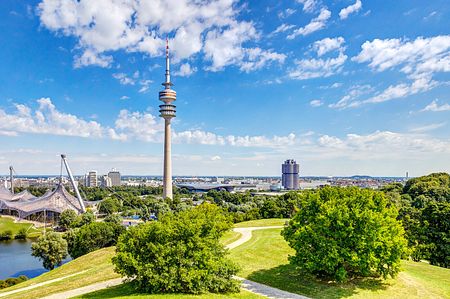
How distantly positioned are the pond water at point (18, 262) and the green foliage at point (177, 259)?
94.6 feet

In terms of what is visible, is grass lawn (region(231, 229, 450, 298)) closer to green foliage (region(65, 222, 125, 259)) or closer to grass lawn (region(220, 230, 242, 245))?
grass lawn (region(220, 230, 242, 245))

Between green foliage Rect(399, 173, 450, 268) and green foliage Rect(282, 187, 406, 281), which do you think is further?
green foliage Rect(399, 173, 450, 268)

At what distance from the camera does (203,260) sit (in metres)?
17.3

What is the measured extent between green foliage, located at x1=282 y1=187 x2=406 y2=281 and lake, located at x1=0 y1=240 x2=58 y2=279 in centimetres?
3406

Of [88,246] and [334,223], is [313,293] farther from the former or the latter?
[88,246]

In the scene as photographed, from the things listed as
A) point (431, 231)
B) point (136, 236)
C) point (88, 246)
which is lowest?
point (88, 246)

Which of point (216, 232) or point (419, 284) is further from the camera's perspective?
point (419, 284)

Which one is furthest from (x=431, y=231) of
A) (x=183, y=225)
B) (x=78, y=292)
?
(x=78, y=292)

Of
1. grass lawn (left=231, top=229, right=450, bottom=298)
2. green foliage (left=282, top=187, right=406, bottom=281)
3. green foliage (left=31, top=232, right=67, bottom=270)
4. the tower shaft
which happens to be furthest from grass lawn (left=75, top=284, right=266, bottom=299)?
the tower shaft

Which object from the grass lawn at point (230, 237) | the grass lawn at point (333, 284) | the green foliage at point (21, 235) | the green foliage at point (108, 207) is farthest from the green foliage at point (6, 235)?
the grass lawn at point (333, 284)

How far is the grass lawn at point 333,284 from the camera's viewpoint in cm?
1992

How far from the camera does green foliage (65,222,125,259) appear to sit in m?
42.0

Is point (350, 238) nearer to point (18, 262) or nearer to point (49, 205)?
point (18, 262)

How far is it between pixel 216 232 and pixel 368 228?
8543mm
